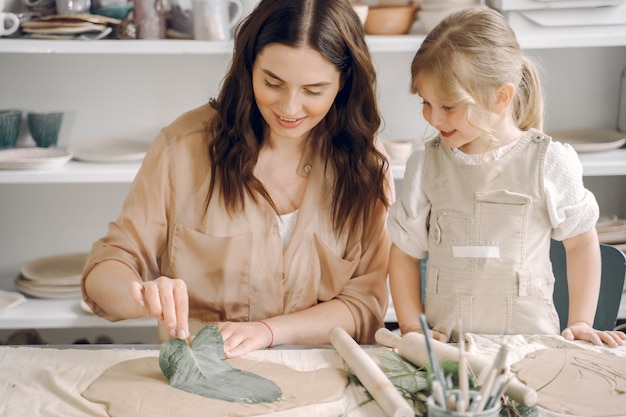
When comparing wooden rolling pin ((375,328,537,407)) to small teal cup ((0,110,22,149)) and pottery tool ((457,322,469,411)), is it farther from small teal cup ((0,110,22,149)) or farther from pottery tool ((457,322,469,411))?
small teal cup ((0,110,22,149))

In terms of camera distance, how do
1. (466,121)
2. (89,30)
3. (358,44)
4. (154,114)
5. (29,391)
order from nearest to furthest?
(29,391)
(466,121)
(358,44)
(89,30)
(154,114)

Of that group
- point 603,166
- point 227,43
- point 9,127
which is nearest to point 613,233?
point 603,166

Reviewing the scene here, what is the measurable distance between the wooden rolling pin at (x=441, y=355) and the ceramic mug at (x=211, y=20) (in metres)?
1.25

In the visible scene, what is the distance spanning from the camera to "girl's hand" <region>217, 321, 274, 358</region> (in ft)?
4.48

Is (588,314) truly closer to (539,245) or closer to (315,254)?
(539,245)

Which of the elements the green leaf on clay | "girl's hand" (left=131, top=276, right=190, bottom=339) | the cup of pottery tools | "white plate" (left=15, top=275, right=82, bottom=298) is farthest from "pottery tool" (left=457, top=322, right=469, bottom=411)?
"white plate" (left=15, top=275, right=82, bottom=298)

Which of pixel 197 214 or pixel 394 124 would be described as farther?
pixel 394 124

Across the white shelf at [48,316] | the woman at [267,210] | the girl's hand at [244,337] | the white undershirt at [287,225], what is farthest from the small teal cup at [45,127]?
the girl's hand at [244,337]

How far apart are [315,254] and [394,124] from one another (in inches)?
45.7

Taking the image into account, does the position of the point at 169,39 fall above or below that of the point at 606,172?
above

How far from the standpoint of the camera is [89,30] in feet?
7.66

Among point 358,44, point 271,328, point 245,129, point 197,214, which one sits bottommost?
point 271,328

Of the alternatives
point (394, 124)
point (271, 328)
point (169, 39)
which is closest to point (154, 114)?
point (169, 39)

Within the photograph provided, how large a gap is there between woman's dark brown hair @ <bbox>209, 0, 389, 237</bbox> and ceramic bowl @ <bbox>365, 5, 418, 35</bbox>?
785 mm
